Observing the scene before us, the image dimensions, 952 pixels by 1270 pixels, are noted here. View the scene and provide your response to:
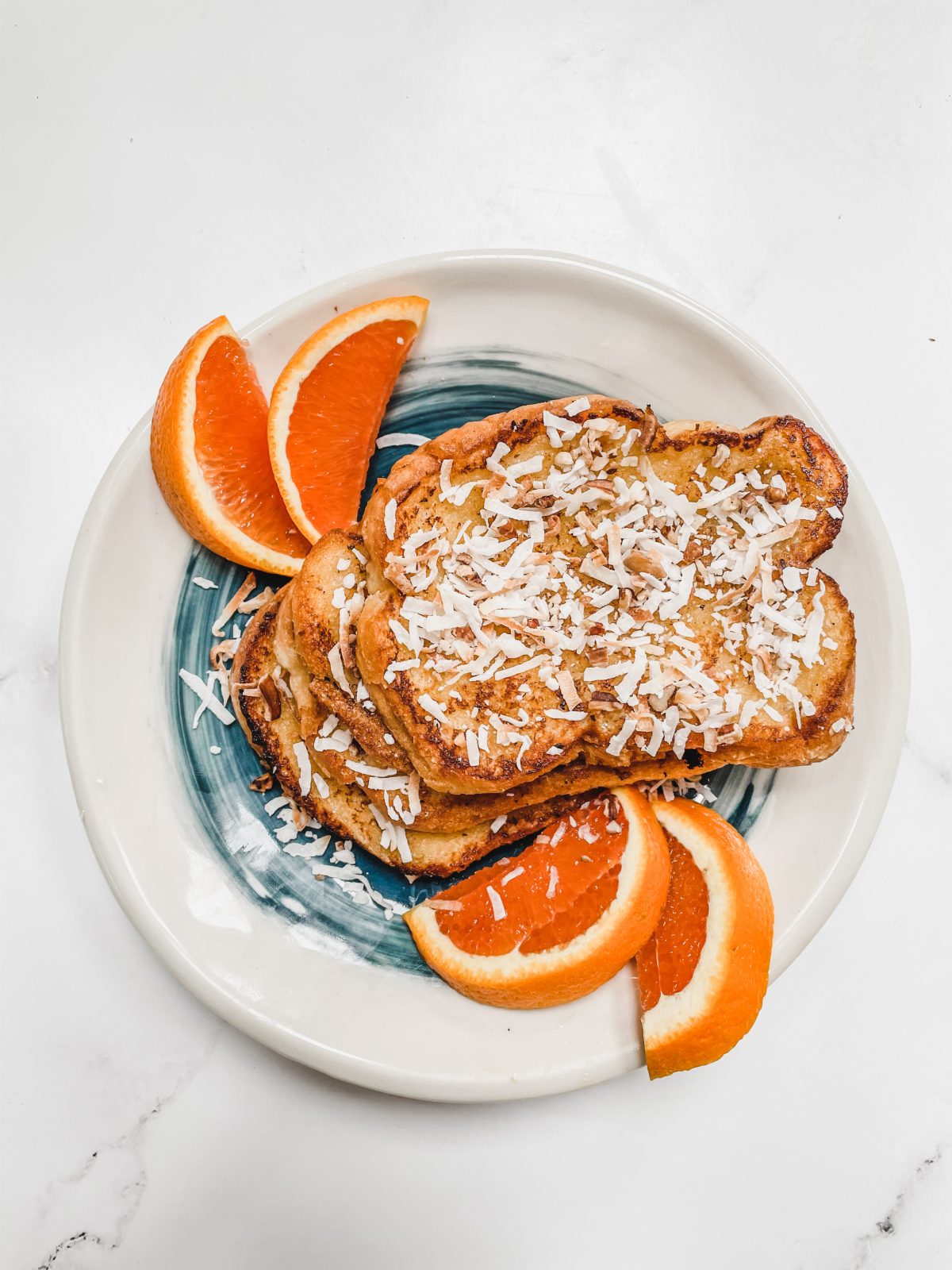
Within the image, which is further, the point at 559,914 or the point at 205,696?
the point at 205,696

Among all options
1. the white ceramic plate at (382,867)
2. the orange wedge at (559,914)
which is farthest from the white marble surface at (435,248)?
the orange wedge at (559,914)

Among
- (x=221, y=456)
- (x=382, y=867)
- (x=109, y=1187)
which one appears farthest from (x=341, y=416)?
(x=109, y=1187)

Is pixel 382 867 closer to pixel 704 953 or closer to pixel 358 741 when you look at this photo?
pixel 358 741

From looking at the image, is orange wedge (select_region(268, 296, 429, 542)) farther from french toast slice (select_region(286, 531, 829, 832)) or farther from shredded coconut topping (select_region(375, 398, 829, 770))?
shredded coconut topping (select_region(375, 398, 829, 770))

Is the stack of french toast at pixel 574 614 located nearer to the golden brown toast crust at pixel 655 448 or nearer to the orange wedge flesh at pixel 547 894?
the golden brown toast crust at pixel 655 448

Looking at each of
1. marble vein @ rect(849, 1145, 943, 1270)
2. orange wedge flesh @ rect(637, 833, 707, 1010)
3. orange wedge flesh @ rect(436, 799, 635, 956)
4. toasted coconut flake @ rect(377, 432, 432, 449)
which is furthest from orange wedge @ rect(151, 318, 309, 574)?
marble vein @ rect(849, 1145, 943, 1270)

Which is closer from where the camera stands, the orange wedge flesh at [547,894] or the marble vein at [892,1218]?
the orange wedge flesh at [547,894]
